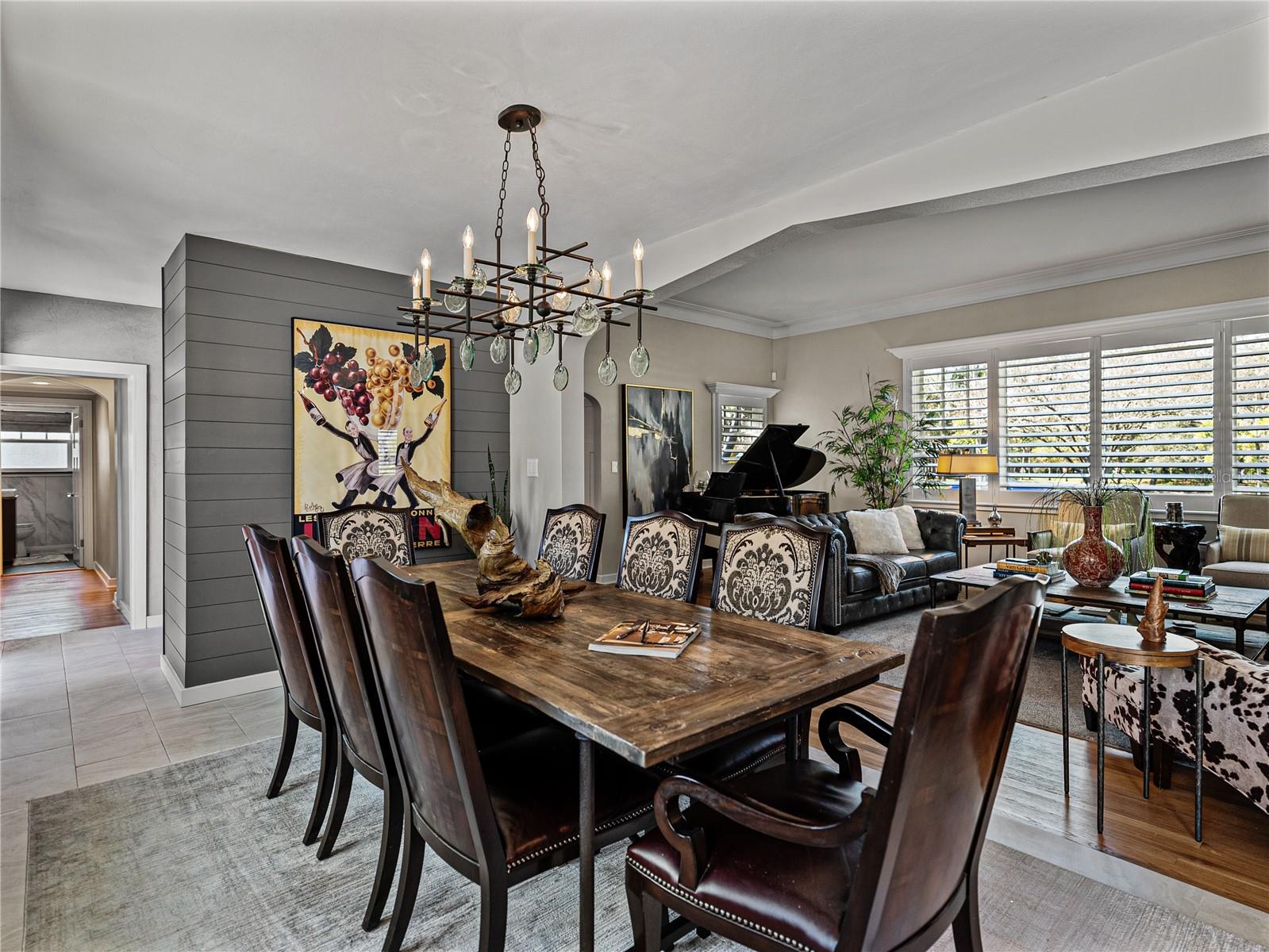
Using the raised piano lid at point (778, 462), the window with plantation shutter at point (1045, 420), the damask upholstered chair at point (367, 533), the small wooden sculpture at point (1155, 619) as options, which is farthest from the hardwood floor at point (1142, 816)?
the window with plantation shutter at point (1045, 420)

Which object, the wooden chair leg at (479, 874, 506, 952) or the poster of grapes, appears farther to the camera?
the poster of grapes

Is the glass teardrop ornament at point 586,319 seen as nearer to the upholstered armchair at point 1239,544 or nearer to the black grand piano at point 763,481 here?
the black grand piano at point 763,481

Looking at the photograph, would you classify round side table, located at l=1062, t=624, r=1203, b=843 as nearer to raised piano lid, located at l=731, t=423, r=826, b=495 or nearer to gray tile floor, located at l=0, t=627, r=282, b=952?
gray tile floor, located at l=0, t=627, r=282, b=952

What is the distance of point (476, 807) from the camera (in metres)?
1.38

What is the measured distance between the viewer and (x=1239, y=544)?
15.6ft

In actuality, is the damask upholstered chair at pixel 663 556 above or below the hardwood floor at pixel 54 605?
above

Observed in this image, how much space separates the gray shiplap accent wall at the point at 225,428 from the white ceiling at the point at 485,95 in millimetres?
397

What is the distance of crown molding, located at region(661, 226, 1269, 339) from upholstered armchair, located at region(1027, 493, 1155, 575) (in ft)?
6.20

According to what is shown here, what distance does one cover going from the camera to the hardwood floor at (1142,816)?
1.98m

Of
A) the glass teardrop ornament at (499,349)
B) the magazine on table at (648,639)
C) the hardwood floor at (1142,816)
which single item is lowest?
the hardwood floor at (1142,816)

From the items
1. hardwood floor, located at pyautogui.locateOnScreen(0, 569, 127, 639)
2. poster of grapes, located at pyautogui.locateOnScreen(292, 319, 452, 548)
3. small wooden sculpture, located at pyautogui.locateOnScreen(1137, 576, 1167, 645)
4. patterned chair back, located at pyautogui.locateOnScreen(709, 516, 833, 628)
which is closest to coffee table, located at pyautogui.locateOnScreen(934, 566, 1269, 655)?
small wooden sculpture, located at pyautogui.locateOnScreen(1137, 576, 1167, 645)

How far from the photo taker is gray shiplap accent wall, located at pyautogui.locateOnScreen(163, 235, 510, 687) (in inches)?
147

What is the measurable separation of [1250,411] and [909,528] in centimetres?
256

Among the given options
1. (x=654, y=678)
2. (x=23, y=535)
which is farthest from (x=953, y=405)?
(x=23, y=535)
